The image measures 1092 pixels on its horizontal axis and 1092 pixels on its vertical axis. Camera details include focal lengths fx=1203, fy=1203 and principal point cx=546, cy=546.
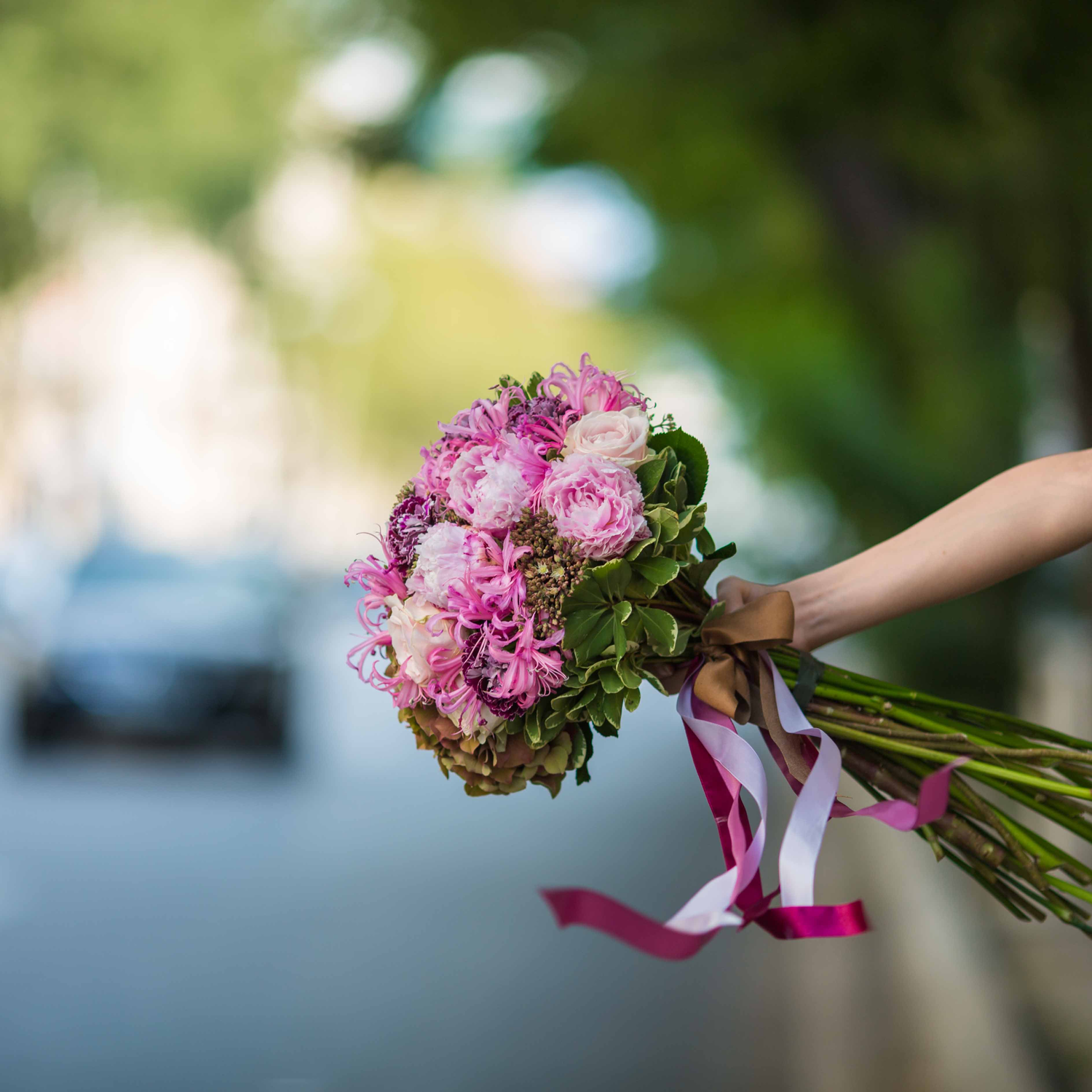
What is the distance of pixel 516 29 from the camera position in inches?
249

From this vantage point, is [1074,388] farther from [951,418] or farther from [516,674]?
[516,674]

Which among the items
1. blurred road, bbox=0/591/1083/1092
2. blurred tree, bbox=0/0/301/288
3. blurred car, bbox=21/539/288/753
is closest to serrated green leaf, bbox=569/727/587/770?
blurred road, bbox=0/591/1083/1092

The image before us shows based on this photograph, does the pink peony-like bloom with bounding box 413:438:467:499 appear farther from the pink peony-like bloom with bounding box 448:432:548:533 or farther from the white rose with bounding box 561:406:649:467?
the white rose with bounding box 561:406:649:467

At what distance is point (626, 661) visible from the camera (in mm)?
1695

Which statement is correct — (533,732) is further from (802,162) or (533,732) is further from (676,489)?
(802,162)

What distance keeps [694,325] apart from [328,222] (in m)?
5.81

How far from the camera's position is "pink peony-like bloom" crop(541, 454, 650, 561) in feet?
5.33

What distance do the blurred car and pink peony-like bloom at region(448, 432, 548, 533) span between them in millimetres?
7929

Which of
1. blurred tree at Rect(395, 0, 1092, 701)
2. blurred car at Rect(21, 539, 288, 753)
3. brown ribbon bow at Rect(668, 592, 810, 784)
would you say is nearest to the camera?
brown ribbon bow at Rect(668, 592, 810, 784)

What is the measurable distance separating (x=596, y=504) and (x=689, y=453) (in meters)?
0.21

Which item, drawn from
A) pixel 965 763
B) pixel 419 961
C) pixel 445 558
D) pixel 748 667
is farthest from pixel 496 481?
pixel 419 961

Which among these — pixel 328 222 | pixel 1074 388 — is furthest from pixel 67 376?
pixel 1074 388

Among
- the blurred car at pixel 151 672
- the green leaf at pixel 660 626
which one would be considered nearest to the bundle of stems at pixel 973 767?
the green leaf at pixel 660 626

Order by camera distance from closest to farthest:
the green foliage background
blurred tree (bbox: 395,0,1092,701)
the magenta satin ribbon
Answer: the magenta satin ribbon → blurred tree (bbox: 395,0,1092,701) → the green foliage background
